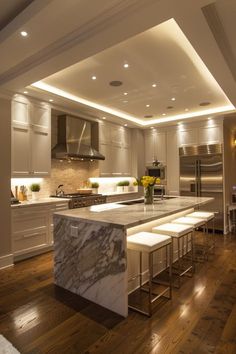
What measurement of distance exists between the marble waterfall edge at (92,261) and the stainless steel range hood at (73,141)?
7.49ft

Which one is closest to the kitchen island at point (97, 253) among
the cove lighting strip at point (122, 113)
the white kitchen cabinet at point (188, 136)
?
the cove lighting strip at point (122, 113)

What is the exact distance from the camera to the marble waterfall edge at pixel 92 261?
2.41m

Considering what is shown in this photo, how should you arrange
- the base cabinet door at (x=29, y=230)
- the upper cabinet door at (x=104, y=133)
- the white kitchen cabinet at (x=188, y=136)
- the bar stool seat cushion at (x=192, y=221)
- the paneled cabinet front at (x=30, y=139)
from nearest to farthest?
1. the bar stool seat cushion at (x=192, y=221)
2. the base cabinet door at (x=29, y=230)
3. the paneled cabinet front at (x=30, y=139)
4. the upper cabinet door at (x=104, y=133)
5. the white kitchen cabinet at (x=188, y=136)

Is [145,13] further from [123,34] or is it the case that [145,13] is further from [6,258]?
[6,258]

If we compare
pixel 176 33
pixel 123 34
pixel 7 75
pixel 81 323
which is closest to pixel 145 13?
pixel 123 34

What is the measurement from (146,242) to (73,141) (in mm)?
3528

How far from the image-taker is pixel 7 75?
11.2 ft

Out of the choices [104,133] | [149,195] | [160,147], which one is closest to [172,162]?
[160,147]

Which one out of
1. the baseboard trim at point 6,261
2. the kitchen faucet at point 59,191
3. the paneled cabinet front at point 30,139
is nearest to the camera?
the baseboard trim at point 6,261

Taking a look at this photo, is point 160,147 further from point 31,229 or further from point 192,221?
point 31,229

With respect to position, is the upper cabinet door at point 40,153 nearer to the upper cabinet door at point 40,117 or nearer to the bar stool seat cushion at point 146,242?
the upper cabinet door at point 40,117

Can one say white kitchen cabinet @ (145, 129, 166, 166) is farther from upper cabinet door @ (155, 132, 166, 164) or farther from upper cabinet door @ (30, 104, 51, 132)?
upper cabinet door @ (30, 104, 51, 132)

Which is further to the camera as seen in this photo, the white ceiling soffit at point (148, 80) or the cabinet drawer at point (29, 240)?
the cabinet drawer at point (29, 240)

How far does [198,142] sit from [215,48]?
3.76m
